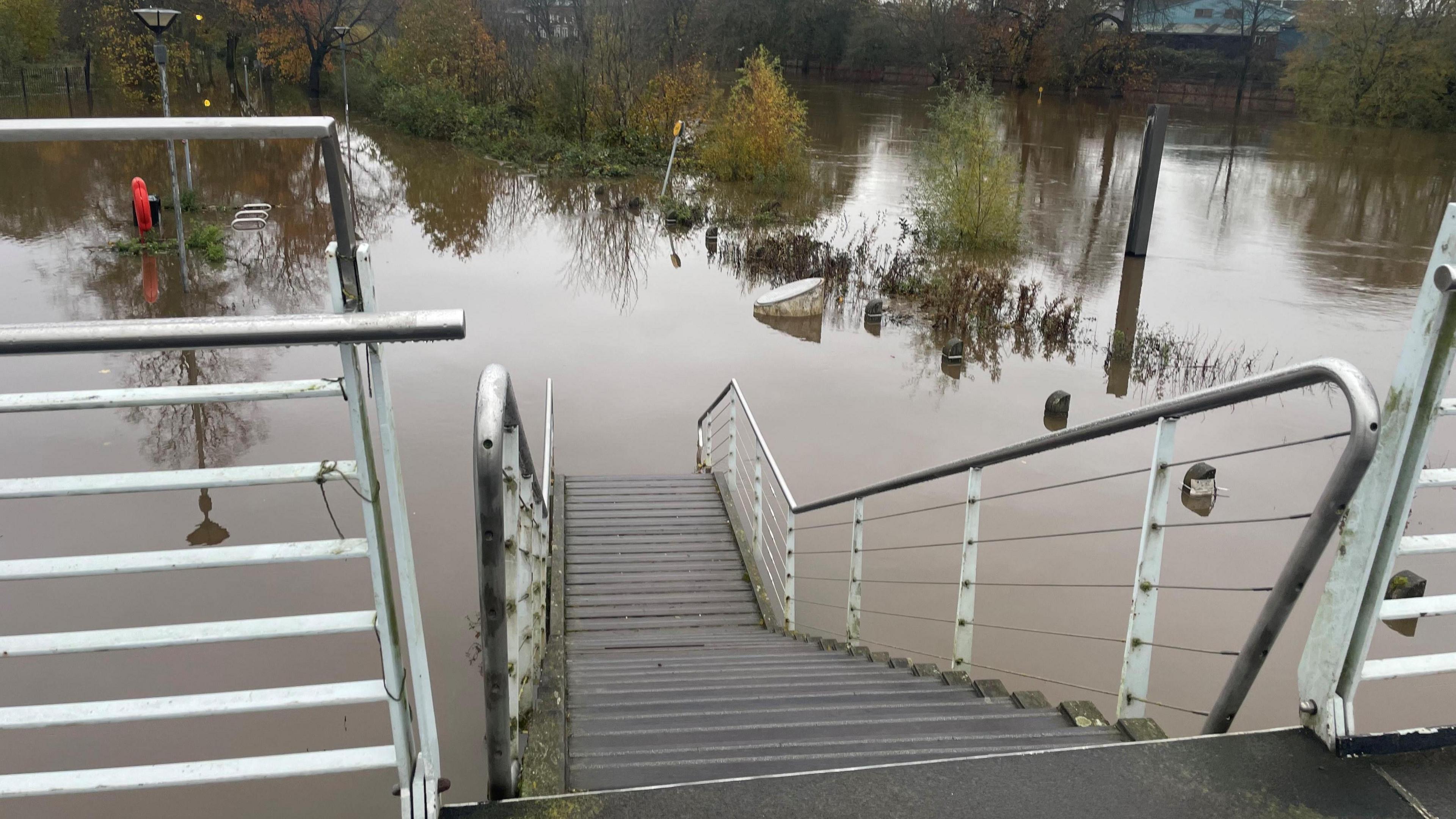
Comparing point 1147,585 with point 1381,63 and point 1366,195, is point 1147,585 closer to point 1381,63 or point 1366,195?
point 1366,195

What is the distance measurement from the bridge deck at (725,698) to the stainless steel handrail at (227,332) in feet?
3.63

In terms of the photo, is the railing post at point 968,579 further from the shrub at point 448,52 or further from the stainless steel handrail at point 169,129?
the shrub at point 448,52

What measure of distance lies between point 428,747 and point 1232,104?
53.1 meters

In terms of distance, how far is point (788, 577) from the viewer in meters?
5.56

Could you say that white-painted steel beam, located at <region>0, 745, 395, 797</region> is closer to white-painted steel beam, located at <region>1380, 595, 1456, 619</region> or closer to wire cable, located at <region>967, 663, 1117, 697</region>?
wire cable, located at <region>967, 663, 1117, 697</region>

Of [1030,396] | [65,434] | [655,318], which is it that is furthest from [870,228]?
[65,434]

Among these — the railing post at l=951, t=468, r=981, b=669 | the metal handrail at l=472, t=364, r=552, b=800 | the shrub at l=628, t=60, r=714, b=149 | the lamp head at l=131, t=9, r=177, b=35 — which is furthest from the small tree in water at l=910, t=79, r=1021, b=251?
the metal handrail at l=472, t=364, r=552, b=800

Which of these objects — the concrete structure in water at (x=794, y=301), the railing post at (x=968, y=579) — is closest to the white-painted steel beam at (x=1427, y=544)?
the railing post at (x=968, y=579)

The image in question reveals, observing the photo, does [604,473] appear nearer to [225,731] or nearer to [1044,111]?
[225,731]

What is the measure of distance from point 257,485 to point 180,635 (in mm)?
284

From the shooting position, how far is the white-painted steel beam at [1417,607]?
1.84m

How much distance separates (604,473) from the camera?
8664mm

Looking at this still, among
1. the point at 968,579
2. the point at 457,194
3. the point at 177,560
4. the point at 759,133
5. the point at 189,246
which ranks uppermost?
the point at 759,133

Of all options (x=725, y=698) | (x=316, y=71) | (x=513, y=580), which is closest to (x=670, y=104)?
(x=316, y=71)
